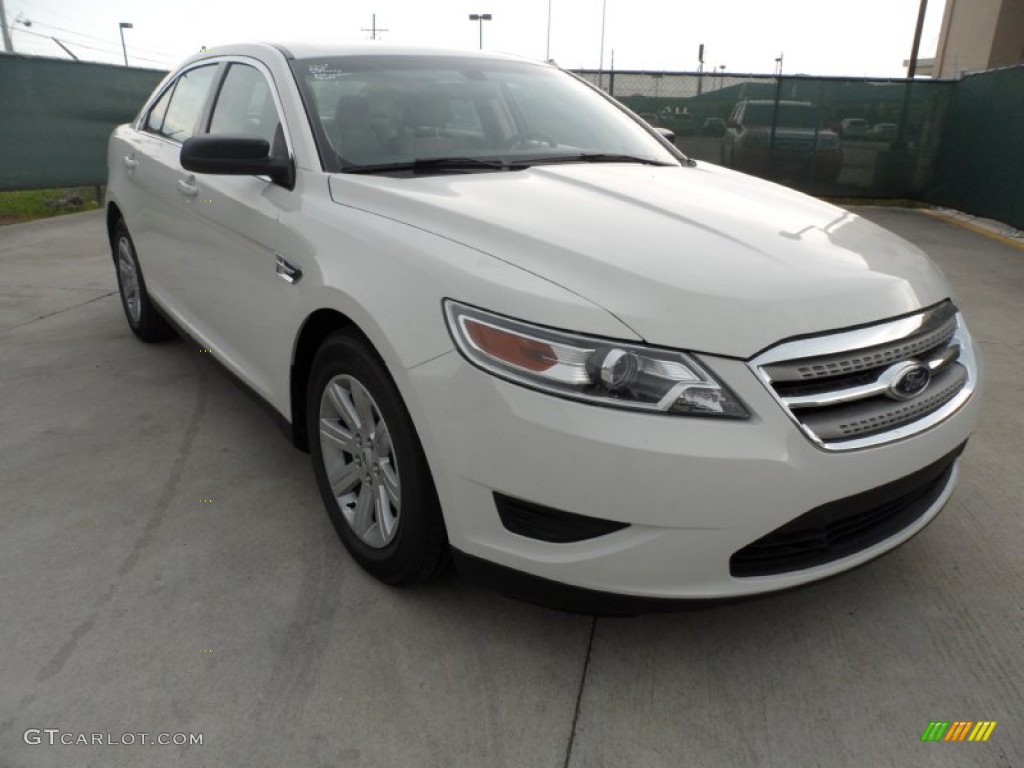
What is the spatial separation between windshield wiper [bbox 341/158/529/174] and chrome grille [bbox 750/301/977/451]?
139 centimetres

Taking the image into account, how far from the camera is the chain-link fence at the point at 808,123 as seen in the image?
12203 mm

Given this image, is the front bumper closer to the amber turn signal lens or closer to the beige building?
the amber turn signal lens

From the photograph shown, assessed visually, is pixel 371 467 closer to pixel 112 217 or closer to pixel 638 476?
pixel 638 476

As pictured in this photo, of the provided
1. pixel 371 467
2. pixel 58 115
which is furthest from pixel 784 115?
pixel 371 467

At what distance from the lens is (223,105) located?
3.48 meters

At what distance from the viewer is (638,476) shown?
175 cm

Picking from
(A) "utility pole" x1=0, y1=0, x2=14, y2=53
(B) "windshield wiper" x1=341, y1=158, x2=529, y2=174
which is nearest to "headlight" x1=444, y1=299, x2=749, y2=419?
(B) "windshield wiper" x1=341, y1=158, x2=529, y2=174

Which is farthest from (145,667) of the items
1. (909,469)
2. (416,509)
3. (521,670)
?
(909,469)

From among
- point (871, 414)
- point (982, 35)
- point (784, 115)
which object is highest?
point (982, 35)

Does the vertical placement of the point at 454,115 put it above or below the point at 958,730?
above

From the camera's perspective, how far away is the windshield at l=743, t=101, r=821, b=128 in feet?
41.2

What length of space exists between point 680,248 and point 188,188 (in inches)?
91.5

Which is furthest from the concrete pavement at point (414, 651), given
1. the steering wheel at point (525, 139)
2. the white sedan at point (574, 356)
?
the steering wheel at point (525, 139)

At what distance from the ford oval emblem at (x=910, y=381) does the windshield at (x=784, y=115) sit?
1169 centimetres
